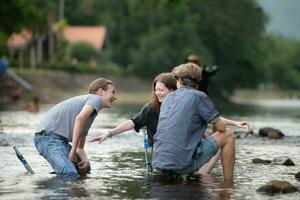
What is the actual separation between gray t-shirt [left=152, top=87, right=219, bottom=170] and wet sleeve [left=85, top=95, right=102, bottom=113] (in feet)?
3.42

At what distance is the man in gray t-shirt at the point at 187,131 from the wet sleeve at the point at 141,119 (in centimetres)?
106

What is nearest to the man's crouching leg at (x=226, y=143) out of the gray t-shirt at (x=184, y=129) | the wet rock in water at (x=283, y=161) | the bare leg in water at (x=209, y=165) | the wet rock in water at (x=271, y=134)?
the gray t-shirt at (x=184, y=129)

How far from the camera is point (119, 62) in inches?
4439

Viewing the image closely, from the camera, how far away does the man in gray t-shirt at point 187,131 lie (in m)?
10.8

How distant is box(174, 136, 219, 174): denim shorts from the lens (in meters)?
10.9

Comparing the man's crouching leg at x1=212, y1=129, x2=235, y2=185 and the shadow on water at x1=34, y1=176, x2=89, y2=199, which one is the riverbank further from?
the man's crouching leg at x1=212, y1=129, x2=235, y2=185

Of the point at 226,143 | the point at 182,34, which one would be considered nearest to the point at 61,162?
the point at 226,143

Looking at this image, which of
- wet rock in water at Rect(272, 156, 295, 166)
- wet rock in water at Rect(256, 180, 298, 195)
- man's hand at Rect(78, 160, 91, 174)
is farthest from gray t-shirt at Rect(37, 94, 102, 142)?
wet rock in water at Rect(272, 156, 295, 166)

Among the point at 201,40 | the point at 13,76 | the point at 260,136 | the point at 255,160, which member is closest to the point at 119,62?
the point at 201,40

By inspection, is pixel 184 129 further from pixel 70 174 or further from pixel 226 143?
pixel 70 174

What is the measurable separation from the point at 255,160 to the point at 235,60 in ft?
318

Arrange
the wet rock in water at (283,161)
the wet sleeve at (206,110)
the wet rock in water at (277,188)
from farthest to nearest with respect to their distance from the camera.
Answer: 1. the wet rock in water at (283,161)
2. the wet sleeve at (206,110)
3. the wet rock in water at (277,188)

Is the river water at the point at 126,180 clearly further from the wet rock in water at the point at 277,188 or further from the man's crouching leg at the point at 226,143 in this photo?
the man's crouching leg at the point at 226,143

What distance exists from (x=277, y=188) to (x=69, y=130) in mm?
2848
